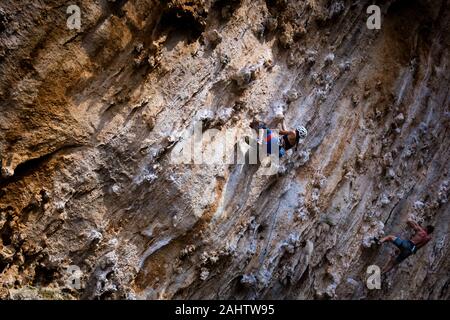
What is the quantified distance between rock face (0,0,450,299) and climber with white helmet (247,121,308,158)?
257mm

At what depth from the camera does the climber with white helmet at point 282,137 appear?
23.3 ft

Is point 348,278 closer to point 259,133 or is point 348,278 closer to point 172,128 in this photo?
point 259,133

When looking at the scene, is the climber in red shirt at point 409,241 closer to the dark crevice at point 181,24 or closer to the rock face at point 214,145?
the rock face at point 214,145

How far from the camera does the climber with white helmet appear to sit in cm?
710

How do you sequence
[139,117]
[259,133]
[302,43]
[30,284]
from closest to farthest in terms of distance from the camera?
1. [30,284]
2. [139,117]
3. [259,133]
4. [302,43]

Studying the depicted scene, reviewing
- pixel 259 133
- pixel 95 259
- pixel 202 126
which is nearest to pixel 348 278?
pixel 259 133

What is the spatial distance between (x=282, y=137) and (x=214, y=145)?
3.73 feet

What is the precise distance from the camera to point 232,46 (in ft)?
23.0

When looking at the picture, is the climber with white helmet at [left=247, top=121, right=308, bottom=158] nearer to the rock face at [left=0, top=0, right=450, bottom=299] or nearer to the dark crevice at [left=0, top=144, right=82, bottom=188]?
the rock face at [left=0, top=0, right=450, bottom=299]

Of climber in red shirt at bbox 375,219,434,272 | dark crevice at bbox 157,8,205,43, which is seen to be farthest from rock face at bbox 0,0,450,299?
climber in red shirt at bbox 375,219,434,272

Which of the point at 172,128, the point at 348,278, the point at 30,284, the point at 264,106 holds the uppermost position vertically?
the point at 264,106

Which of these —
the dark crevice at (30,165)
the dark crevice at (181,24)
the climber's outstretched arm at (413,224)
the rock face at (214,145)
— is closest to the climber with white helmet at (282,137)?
the rock face at (214,145)

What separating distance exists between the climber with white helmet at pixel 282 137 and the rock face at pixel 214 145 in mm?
257

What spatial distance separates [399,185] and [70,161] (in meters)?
6.72
